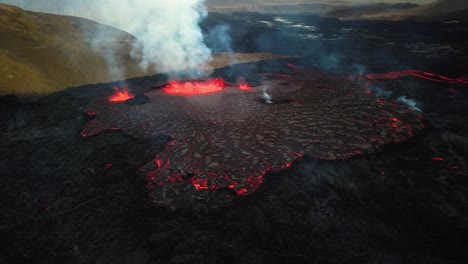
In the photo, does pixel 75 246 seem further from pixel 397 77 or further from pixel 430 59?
pixel 430 59

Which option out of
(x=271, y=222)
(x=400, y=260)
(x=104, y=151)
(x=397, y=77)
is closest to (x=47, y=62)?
(x=104, y=151)

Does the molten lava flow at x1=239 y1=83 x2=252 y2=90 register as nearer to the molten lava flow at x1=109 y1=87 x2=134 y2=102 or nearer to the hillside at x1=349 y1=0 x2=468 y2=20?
the molten lava flow at x1=109 y1=87 x2=134 y2=102

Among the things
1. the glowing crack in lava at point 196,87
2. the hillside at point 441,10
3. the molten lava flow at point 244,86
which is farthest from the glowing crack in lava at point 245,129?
the hillside at point 441,10

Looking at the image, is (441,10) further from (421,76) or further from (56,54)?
(56,54)

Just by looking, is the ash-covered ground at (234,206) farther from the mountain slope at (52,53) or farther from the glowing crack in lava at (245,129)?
the mountain slope at (52,53)

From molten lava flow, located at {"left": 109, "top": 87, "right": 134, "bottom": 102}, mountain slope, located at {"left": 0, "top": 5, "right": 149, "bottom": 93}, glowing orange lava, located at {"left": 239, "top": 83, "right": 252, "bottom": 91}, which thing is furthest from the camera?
glowing orange lava, located at {"left": 239, "top": 83, "right": 252, "bottom": 91}

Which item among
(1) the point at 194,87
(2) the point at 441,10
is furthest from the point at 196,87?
(2) the point at 441,10

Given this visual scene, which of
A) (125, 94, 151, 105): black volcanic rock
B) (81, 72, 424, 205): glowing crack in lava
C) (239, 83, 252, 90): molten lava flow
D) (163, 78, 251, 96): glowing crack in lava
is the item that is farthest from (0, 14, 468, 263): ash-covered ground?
(239, 83, 252, 90): molten lava flow
